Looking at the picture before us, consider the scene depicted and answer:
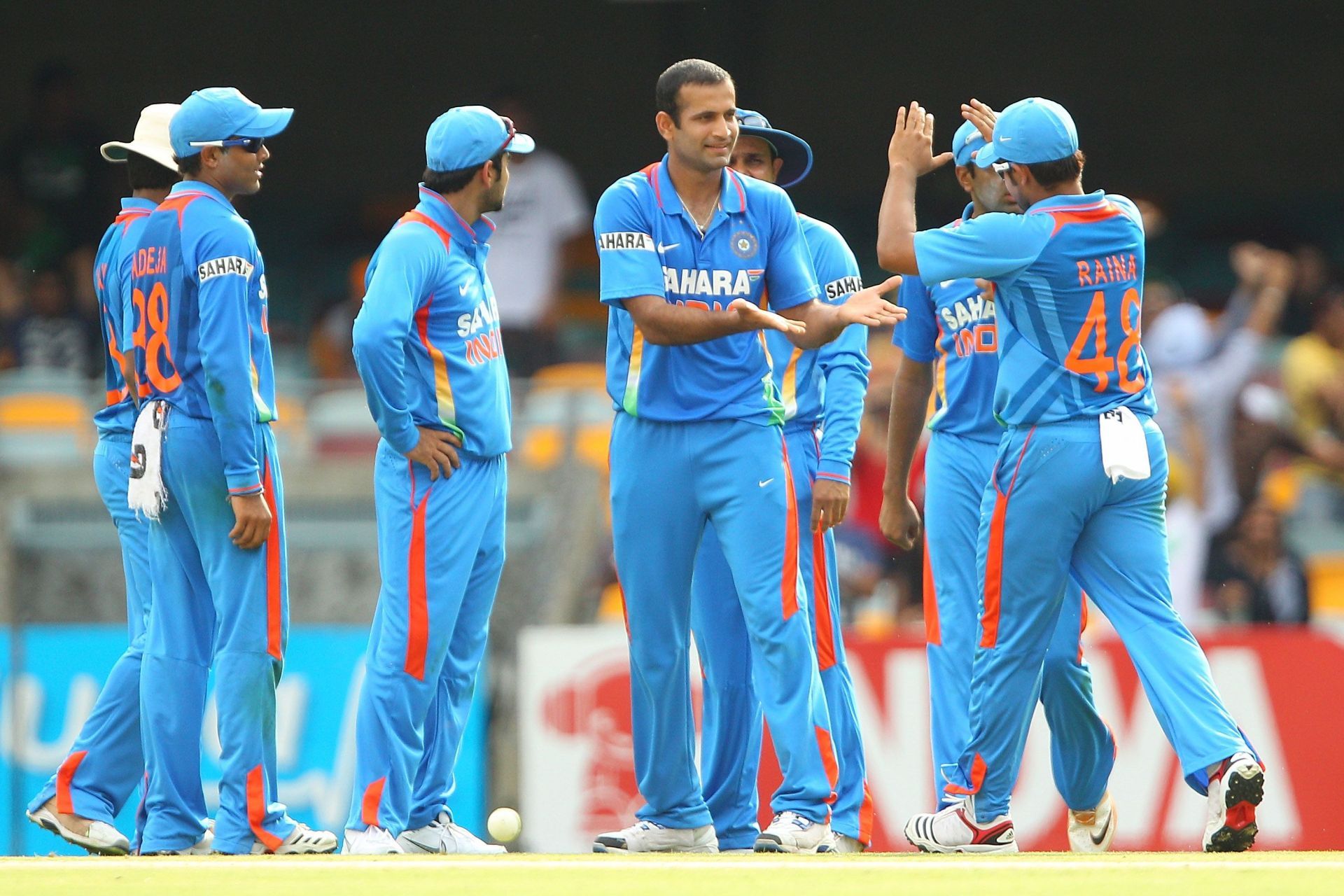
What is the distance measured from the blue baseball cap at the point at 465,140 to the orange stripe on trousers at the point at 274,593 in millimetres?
1100

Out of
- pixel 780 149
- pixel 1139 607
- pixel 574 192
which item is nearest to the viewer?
pixel 1139 607

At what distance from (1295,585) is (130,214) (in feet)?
22.8

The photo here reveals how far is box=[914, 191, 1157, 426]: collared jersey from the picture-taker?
Answer: 211 inches

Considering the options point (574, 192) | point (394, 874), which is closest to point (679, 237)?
point (394, 874)

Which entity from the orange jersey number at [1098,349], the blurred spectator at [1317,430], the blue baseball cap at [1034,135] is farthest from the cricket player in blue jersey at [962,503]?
the blurred spectator at [1317,430]

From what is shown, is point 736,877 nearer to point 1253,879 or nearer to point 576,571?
point 1253,879

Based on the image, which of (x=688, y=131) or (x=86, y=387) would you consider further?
(x=86, y=387)

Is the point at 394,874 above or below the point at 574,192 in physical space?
below

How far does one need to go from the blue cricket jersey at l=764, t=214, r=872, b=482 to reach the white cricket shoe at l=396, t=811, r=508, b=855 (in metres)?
1.55

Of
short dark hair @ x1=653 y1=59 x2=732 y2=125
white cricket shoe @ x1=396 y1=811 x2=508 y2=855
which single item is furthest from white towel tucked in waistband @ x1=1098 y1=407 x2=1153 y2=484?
white cricket shoe @ x1=396 y1=811 x2=508 y2=855

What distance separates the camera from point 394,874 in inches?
185

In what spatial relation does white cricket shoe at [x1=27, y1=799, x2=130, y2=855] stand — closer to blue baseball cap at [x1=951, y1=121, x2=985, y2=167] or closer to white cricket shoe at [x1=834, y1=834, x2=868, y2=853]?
white cricket shoe at [x1=834, y1=834, x2=868, y2=853]

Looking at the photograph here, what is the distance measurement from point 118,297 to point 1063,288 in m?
2.77

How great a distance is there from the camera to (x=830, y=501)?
242 inches
